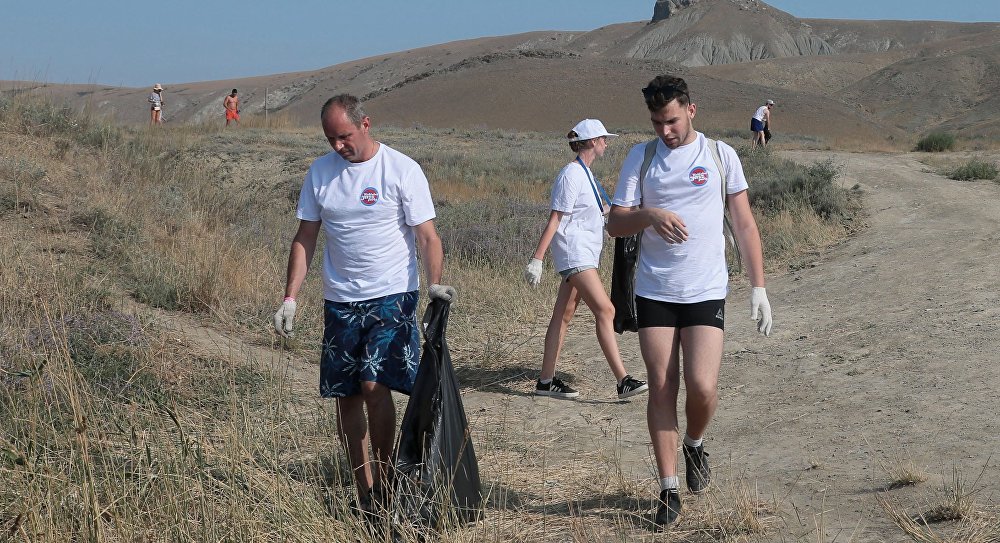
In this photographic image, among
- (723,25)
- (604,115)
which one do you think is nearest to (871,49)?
(723,25)

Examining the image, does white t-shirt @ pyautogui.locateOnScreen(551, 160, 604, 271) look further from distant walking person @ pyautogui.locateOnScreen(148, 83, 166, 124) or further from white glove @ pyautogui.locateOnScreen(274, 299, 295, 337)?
distant walking person @ pyautogui.locateOnScreen(148, 83, 166, 124)

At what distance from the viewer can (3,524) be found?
377 cm

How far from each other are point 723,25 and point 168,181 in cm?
12760

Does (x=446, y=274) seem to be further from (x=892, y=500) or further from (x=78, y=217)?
(x=892, y=500)

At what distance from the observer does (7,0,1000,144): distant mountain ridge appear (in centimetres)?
5653

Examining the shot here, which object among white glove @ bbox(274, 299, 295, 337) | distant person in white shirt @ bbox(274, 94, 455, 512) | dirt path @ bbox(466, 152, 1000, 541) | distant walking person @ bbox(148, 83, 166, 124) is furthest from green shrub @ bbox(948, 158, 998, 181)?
distant walking person @ bbox(148, 83, 166, 124)

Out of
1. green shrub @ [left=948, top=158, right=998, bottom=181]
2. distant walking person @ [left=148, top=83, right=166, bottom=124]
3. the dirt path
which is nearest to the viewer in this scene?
the dirt path

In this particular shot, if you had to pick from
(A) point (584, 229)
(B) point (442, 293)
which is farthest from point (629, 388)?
(B) point (442, 293)

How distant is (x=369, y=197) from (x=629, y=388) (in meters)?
3.04

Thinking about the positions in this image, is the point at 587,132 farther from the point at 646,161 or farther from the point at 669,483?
the point at 669,483

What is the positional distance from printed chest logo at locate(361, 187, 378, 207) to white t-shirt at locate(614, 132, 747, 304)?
108cm

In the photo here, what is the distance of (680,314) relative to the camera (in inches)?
166

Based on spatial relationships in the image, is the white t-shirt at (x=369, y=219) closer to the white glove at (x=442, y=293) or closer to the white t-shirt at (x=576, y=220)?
the white glove at (x=442, y=293)

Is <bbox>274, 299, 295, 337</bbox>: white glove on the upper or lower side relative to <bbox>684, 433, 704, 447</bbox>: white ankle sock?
upper
